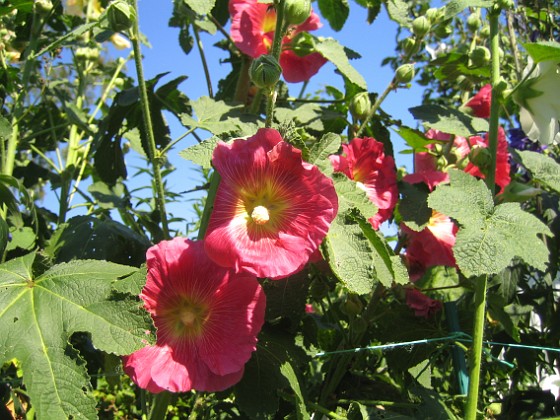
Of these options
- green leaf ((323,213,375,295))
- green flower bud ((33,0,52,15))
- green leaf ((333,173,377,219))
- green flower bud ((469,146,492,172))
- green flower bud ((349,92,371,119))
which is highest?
green flower bud ((33,0,52,15))

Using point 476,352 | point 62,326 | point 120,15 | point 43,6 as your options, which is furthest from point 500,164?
point 43,6

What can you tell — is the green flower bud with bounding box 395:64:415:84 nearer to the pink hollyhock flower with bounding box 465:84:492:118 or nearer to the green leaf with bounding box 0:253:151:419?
the pink hollyhock flower with bounding box 465:84:492:118

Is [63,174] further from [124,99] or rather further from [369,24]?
[369,24]

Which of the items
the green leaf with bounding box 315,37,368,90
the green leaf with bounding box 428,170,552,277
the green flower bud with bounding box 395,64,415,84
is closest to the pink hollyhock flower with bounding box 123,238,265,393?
the green leaf with bounding box 428,170,552,277

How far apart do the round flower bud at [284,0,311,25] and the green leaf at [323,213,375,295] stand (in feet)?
1.04

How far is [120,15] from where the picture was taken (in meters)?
0.96

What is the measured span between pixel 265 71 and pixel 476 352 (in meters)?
0.57

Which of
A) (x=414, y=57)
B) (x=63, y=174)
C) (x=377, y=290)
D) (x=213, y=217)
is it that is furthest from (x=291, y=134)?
→ (x=63, y=174)

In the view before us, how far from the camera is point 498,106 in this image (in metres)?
1.07

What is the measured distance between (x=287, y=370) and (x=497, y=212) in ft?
1.42

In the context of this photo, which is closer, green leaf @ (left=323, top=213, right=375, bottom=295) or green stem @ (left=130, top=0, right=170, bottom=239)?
green leaf @ (left=323, top=213, right=375, bottom=295)

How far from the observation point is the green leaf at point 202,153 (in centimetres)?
87

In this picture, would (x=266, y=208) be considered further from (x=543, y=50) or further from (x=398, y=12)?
(x=398, y=12)

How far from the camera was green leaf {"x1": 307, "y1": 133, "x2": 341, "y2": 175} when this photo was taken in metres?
0.93
